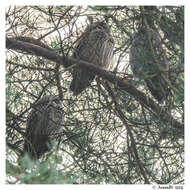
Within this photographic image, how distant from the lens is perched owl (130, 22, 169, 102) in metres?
0.64

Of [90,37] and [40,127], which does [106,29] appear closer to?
[90,37]

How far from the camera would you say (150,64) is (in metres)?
0.66

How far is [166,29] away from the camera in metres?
0.71

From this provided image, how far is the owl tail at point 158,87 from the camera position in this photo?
667 millimetres

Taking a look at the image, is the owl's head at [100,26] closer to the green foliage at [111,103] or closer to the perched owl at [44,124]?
the green foliage at [111,103]

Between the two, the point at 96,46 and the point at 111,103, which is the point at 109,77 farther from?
the point at 96,46

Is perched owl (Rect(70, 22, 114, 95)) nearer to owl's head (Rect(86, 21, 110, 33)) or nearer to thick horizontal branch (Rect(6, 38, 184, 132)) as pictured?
owl's head (Rect(86, 21, 110, 33))

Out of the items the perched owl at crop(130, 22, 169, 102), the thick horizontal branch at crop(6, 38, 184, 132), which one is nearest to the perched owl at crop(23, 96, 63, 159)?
the thick horizontal branch at crop(6, 38, 184, 132)

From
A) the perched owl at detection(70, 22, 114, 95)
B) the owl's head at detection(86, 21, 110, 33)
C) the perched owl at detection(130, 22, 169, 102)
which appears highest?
the owl's head at detection(86, 21, 110, 33)

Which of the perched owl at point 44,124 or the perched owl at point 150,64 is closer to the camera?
the perched owl at point 150,64

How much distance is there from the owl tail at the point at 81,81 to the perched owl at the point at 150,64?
143 millimetres

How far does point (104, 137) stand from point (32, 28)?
37 centimetres

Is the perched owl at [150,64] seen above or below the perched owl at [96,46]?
below

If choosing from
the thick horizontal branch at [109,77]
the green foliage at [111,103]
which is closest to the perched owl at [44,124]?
the green foliage at [111,103]
